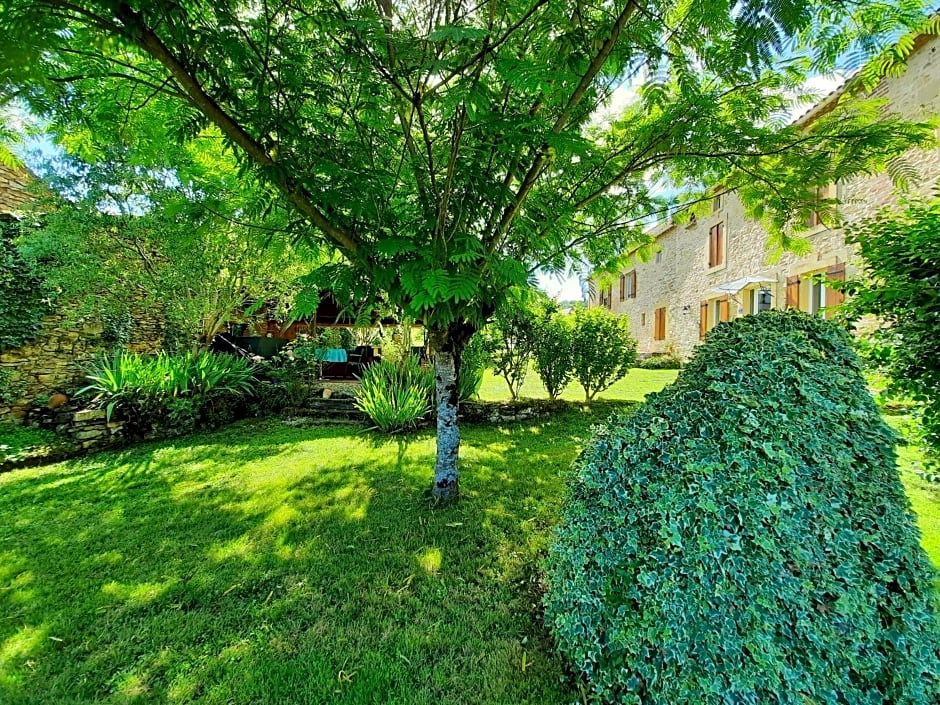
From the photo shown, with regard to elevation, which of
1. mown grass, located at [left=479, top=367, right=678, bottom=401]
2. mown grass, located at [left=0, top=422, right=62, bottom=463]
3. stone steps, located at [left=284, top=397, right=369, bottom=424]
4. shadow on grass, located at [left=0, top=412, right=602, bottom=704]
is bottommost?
shadow on grass, located at [left=0, top=412, right=602, bottom=704]

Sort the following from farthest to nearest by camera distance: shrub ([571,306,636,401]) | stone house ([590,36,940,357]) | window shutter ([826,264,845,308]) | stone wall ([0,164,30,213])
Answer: window shutter ([826,264,845,308]) < shrub ([571,306,636,401]) < stone wall ([0,164,30,213]) < stone house ([590,36,940,357])

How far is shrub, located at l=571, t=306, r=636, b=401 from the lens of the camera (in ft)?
26.2

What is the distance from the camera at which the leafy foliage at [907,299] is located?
8.94ft

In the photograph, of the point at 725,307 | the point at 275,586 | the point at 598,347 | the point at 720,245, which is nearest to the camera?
the point at 275,586

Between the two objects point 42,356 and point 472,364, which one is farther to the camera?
point 472,364

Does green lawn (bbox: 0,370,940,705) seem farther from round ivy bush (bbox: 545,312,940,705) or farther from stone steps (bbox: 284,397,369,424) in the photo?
stone steps (bbox: 284,397,369,424)

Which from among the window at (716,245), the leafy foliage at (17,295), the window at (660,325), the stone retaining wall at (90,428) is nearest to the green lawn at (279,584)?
the stone retaining wall at (90,428)

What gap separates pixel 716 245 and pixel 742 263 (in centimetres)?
195

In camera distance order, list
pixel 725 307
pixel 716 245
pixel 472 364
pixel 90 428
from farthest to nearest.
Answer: pixel 716 245 → pixel 725 307 → pixel 472 364 → pixel 90 428

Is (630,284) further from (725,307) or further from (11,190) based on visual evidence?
(11,190)

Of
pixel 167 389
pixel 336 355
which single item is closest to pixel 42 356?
pixel 167 389

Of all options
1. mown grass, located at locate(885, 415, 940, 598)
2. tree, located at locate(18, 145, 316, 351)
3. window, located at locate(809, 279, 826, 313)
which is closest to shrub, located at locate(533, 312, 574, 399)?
tree, located at locate(18, 145, 316, 351)

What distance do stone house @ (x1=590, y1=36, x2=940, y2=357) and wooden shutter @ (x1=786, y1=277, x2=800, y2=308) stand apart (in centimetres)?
3

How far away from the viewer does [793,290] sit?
1074 cm
